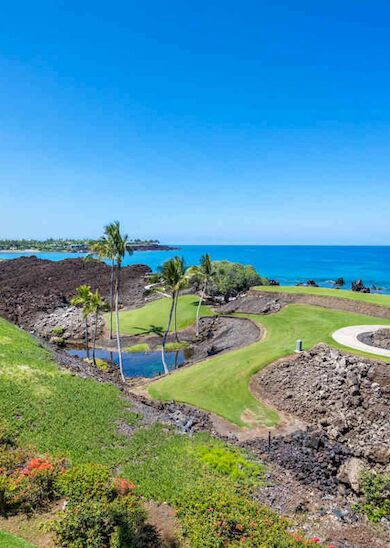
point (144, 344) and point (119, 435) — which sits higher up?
point (119, 435)

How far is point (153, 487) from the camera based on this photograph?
1133 centimetres

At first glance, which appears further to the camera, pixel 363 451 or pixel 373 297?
pixel 373 297

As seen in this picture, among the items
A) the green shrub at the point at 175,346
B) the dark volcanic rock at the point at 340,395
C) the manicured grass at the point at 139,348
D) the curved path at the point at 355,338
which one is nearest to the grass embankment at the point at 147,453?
the dark volcanic rock at the point at 340,395

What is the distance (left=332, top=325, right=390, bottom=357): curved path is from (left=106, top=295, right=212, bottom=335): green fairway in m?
19.2

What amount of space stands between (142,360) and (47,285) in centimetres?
4301

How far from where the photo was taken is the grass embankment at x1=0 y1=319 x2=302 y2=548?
9547 millimetres

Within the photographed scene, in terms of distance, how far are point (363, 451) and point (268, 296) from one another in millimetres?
26028

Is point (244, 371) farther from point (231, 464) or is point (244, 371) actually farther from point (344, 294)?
point (344, 294)

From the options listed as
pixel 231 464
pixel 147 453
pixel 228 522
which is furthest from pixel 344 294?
pixel 228 522

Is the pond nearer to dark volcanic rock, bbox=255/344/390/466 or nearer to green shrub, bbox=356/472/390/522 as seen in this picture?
dark volcanic rock, bbox=255/344/390/466

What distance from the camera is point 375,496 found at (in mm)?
13633

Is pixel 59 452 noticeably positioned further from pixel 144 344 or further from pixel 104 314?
pixel 104 314

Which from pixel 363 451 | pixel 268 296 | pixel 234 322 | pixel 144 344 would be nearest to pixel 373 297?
pixel 268 296

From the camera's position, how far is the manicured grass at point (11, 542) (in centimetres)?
794
